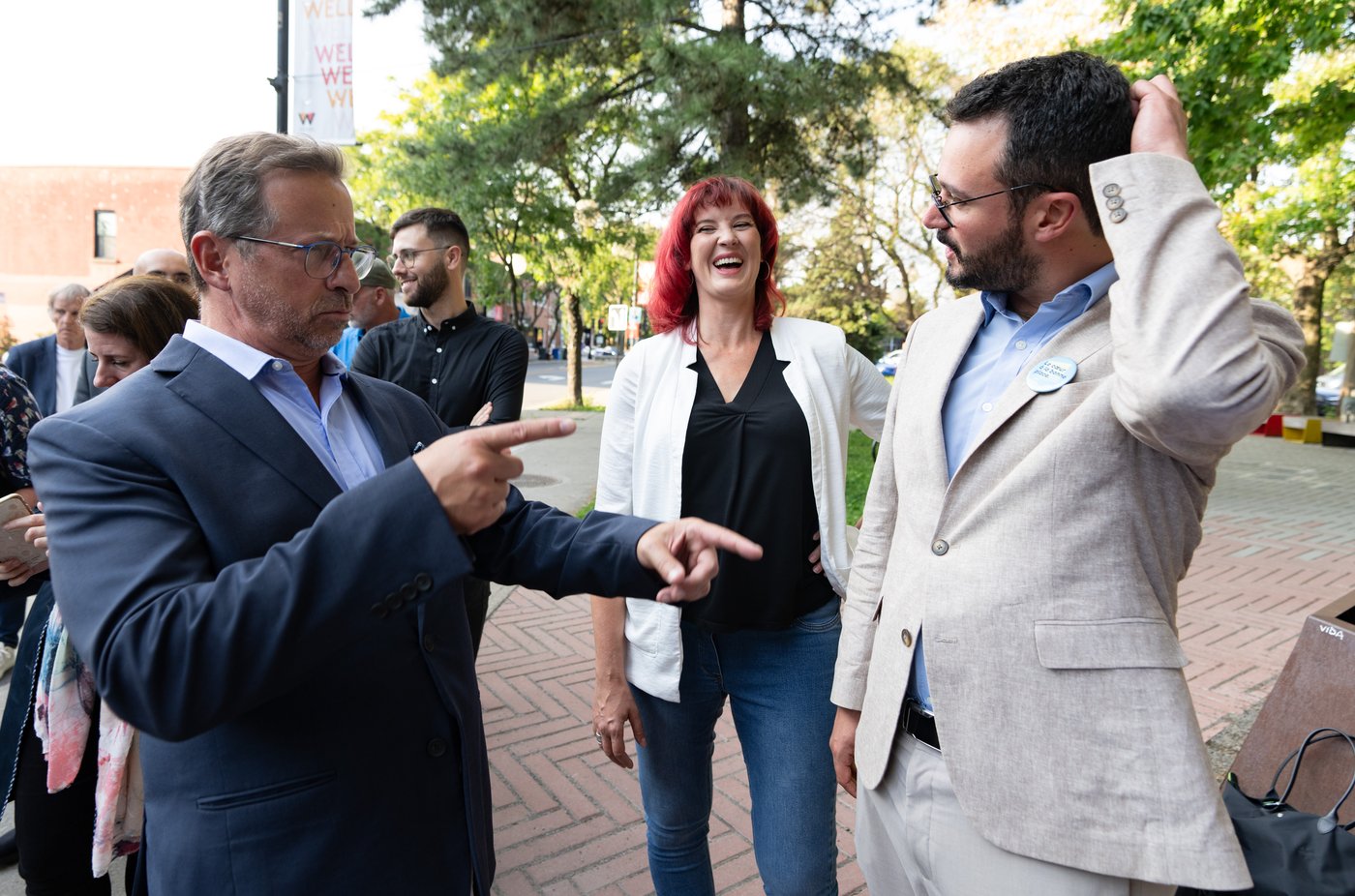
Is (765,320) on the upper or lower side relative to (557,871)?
upper

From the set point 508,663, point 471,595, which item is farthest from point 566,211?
point 471,595

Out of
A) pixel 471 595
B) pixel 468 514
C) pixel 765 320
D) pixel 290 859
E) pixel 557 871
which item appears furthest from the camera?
pixel 471 595

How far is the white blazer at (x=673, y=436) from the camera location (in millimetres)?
2104

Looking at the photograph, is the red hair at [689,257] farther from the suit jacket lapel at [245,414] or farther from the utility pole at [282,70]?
the utility pole at [282,70]

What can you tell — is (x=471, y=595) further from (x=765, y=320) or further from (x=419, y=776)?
(x=419, y=776)

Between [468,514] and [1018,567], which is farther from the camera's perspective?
[1018,567]

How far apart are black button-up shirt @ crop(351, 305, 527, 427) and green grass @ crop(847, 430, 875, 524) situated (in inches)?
136

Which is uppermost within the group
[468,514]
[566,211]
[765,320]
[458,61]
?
[458,61]

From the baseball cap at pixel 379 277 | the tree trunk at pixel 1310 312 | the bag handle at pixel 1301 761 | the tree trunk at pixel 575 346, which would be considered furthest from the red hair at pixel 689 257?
the tree trunk at pixel 1310 312

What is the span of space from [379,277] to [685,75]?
4.84 metres

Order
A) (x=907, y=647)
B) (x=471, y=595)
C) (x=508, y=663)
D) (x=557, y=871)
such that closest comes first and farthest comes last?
(x=907, y=647) < (x=557, y=871) < (x=471, y=595) < (x=508, y=663)

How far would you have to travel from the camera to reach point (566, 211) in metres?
15.1

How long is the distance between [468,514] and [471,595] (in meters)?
2.35

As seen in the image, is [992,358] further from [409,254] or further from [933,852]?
[409,254]
